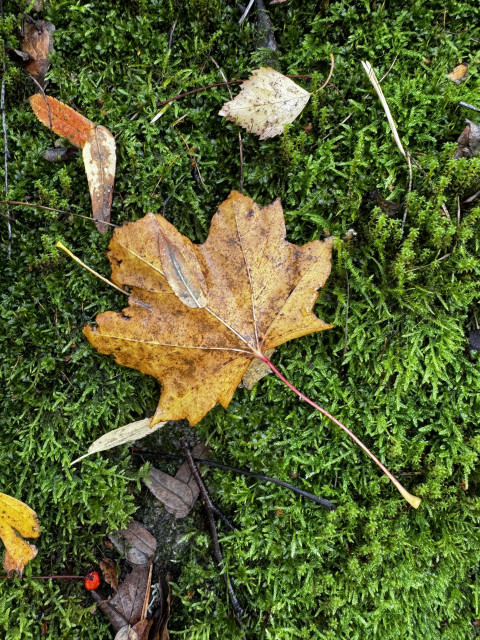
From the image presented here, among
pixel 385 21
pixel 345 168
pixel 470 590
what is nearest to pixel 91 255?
pixel 345 168

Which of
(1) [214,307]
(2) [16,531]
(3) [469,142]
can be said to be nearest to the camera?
(1) [214,307]

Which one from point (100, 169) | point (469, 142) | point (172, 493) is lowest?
point (172, 493)

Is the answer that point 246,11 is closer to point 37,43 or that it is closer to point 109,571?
point 37,43

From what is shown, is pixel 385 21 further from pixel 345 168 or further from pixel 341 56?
pixel 345 168

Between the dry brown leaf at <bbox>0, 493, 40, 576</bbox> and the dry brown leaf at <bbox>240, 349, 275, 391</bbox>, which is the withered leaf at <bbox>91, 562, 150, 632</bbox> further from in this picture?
the dry brown leaf at <bbox>240, 349, 275, 391</bbox>

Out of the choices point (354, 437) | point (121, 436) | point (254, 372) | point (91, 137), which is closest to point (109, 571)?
point (121, 436)
